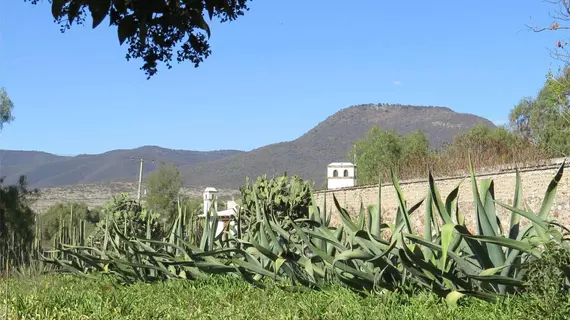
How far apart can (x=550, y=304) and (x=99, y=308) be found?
2.90 meters

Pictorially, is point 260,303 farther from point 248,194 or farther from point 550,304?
point 248,194

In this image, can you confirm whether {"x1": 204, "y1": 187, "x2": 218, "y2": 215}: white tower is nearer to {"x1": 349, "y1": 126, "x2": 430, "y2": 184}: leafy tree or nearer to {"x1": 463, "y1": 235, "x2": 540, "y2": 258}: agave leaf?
{"x1": 463, "y1": 235, "x2": 540, "y2": 258}: agave leaf

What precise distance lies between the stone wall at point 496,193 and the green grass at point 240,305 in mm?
8285

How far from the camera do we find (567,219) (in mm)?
16484

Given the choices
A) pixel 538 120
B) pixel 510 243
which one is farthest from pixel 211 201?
pixel 538 120

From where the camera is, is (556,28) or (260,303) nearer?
(260,303)

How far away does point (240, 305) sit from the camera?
5000mm

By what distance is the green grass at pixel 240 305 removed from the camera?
4.23 metres

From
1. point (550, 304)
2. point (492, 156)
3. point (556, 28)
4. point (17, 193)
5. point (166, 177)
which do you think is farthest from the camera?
point (166, 177)

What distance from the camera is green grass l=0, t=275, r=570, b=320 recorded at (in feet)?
13.9

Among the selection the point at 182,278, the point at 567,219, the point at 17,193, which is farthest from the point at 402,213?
the point at 17,193

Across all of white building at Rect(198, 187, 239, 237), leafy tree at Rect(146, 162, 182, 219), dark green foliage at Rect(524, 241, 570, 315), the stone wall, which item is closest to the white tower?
white building at Rect(198, 187, 239, 237)

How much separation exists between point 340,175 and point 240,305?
35.2 m

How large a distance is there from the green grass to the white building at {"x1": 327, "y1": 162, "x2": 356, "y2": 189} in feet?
106
